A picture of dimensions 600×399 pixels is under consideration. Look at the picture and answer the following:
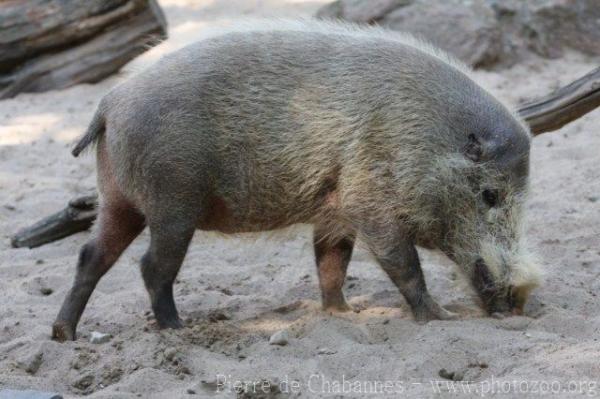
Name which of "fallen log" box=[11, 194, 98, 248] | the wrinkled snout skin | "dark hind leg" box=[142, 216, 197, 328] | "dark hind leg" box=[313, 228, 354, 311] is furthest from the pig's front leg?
"fallen log" box=[11, 194, 98, 248]

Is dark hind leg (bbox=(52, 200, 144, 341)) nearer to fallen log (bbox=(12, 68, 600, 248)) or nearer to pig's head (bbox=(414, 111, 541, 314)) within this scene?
fallen log (bbox=(12, 68, 600, 248))

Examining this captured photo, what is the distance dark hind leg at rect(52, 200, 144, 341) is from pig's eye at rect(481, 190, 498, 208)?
69.2 inches

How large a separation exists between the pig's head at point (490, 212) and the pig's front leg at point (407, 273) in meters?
0.22

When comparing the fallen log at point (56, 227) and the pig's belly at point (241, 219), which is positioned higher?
the pig's belly at point (241, 219)

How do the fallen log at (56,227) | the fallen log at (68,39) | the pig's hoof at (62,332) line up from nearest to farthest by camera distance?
the pig's hoof at (62,332) < the fallen log at (56,227) < the fallen log at (68,39)

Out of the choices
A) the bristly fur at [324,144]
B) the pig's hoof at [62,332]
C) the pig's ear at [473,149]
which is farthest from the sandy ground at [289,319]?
the pig's ear at [473,149]

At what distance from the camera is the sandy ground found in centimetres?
386

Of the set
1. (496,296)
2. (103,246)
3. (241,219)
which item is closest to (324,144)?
(241,219)

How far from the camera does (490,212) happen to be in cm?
471

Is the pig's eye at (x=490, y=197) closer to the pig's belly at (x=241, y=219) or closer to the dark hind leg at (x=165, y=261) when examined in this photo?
the pig's belly at (x=241, y=219)

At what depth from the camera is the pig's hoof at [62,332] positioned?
466 cm

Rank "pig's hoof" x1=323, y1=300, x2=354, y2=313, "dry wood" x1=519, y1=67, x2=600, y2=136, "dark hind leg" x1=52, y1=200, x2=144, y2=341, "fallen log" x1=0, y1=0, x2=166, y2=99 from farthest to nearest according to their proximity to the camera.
Answer: "fallen log" x1=0, y1=0, x2=166, y2=99
"dry wood" x1=519, y1=67, x2=600, y2=136
"pig's hoof" x1=323, y1=300, x2=354, y2=313
"dark hind leg" x1=52, y1=200, x2=144, y2=341

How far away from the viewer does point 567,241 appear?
226 inches

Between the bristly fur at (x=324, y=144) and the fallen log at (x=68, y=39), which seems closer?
the bristly fur at (x=324, y=144)
